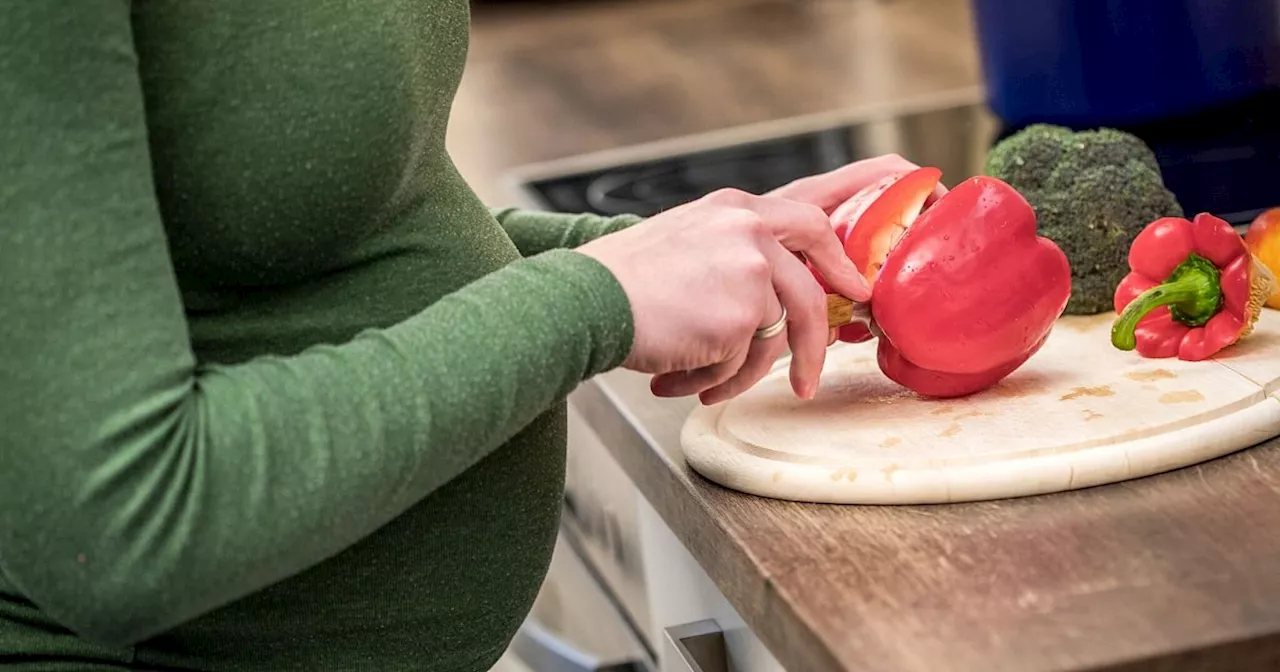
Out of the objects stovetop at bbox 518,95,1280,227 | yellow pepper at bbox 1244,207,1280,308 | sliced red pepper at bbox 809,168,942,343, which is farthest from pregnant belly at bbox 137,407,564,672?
stovetop at bbox 518,95,1280,227

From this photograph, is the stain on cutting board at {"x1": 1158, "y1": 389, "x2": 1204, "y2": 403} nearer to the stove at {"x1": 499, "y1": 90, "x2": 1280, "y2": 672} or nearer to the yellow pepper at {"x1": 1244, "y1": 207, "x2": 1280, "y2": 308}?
the yellow pepper at {"x1": 1244, "y1": 207, "x2": 1280, "y2": 308}

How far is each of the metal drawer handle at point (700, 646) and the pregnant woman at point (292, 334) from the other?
96 millimetres

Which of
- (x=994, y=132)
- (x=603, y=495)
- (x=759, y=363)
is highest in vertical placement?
(x=759, y=363)

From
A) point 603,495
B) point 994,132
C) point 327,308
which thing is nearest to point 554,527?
point 327,308

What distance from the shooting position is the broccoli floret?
37.7 inches

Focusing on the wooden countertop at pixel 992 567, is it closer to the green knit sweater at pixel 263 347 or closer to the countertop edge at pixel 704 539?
the countertop edge at pixel 704 539

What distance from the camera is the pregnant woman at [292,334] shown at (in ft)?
1.85

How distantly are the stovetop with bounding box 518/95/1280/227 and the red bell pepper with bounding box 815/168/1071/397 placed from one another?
1.31ft

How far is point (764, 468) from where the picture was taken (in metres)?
0.78

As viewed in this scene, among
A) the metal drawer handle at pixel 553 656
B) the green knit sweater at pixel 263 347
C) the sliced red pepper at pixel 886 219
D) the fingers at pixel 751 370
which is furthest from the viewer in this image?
the metal drawer handle at pixel 553 656

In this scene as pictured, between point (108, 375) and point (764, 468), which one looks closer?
point (108, 375)

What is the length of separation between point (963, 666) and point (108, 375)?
33 cm

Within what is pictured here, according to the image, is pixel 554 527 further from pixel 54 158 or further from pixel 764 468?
pixel 54 158

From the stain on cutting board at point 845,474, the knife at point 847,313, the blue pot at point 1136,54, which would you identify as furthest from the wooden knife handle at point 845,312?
the blue pot at point 1136,54
